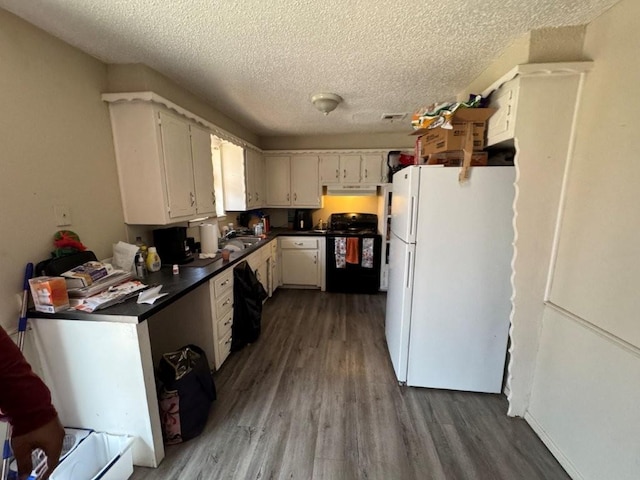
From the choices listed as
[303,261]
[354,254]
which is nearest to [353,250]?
[354,254]

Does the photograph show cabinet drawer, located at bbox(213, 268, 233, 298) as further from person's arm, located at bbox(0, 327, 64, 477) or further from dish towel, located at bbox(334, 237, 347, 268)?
dish towel, located at bbox(334, 237, 347, 268)

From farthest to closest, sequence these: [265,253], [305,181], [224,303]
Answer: [305,181] → [265,253] → [224,303]

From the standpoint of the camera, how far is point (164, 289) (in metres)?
1.63

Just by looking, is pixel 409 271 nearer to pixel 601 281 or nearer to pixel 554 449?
pixel 601 281

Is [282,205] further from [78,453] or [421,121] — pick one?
[78,453]

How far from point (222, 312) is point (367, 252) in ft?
7.29

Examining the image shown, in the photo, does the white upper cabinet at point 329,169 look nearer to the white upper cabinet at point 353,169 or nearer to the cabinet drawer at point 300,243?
the white upper cabinet at point 353,169

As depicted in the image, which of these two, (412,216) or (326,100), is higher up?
(326,100)

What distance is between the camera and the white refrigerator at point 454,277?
175 cm

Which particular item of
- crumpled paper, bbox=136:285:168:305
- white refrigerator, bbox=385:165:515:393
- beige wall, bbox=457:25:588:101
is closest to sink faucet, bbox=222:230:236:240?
crumpled paper, bbox=136:285:168:305

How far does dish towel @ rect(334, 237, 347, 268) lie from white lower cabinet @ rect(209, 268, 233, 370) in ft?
5.92

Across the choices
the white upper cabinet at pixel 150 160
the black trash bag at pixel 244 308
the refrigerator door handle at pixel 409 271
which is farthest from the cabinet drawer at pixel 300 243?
the refrigerator door handle at pixel 409 271

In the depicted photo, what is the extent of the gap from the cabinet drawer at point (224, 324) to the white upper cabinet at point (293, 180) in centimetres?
229

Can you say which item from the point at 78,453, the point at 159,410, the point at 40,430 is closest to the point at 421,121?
the point at 40,430
